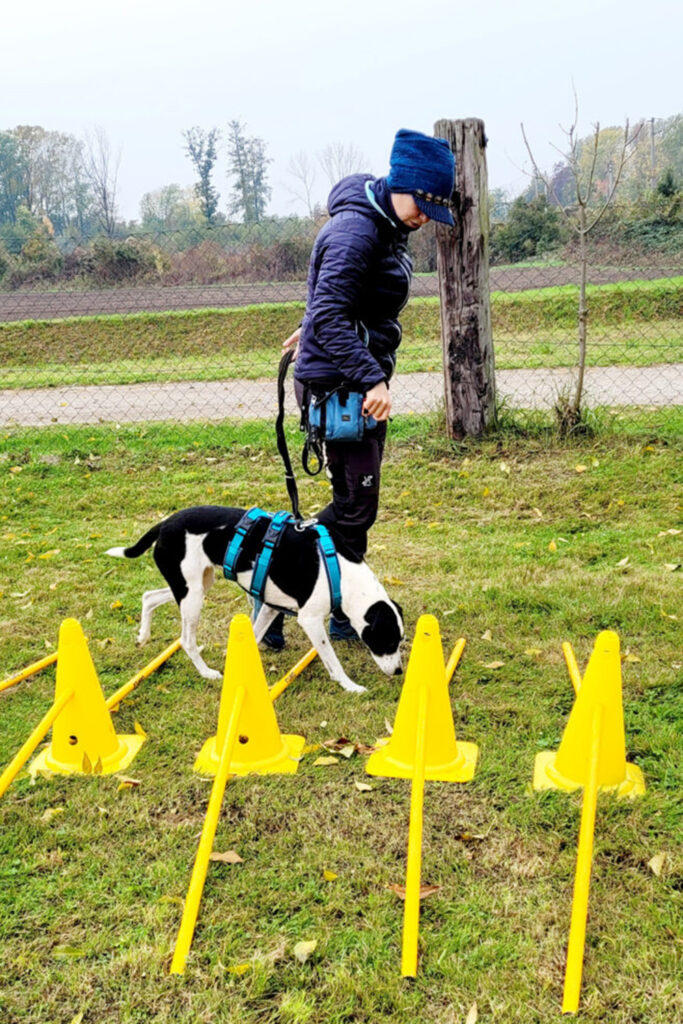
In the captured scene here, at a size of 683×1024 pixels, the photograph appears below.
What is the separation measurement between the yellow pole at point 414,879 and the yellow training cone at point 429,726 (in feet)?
0.82

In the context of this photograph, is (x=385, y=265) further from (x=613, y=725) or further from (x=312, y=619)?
(x=613, y=725)

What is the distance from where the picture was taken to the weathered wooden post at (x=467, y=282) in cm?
661

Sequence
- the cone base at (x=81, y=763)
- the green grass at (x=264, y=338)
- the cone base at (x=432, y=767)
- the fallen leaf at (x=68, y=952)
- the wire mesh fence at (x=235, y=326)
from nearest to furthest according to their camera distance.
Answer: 1. the fallen leaf at (x=68, y=952)
2. the cone base at (x=432, y=767)
3. the cone base at (x=81, y=763)
4. the wire mesh fence at (x=235, y=326)
5. the green grass at (x=264, y=338)

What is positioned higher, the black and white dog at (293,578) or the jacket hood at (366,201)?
the jacket hood at (366,201)

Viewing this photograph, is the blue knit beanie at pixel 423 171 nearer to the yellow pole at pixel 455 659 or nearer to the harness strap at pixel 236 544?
the harness strap at pixel 236 544

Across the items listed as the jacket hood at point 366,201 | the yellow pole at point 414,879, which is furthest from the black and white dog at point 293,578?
the jacket hood at point 366,201

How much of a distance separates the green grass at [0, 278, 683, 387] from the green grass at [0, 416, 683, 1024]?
8.34 metres

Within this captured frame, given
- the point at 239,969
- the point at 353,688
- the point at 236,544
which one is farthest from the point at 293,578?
the point at 239,969

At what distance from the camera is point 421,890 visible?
2.45 m

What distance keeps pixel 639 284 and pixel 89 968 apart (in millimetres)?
15610

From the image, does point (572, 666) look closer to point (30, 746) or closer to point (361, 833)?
point (361, 833)

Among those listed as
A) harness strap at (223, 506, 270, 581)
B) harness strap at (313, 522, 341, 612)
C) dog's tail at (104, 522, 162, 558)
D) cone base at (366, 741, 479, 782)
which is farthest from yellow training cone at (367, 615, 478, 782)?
dog's tail at (104, 522, 162, 558)

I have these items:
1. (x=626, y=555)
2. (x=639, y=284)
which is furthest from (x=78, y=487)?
(x=639, y=284)

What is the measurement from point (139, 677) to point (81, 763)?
644 millimetres
